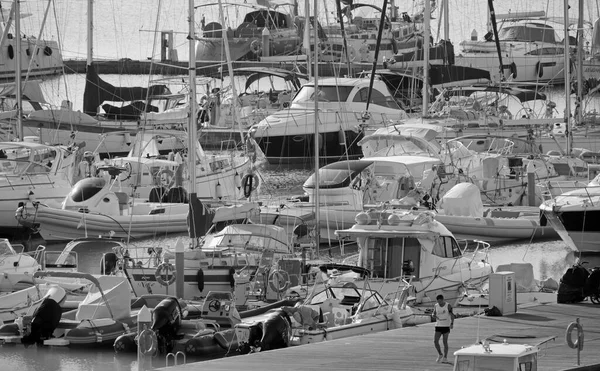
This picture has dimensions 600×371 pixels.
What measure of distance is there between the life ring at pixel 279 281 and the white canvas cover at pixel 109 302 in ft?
11.3

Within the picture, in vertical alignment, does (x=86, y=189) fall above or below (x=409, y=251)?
below

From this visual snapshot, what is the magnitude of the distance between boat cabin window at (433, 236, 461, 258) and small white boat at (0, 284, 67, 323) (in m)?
8.04

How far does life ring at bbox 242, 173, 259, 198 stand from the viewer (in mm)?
40562

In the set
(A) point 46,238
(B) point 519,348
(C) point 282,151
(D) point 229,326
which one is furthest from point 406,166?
(B) point 519,348

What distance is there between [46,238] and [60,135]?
58.4 feet

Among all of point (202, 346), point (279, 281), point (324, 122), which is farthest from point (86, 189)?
point (324, 122)

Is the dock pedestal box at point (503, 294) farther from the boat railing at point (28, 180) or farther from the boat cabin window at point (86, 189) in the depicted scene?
the boat railing at point (28, 180)

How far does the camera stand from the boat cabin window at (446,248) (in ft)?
97.8

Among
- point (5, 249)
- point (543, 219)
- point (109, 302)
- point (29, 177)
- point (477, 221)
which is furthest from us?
point (29, 177)

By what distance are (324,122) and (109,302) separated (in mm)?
32531

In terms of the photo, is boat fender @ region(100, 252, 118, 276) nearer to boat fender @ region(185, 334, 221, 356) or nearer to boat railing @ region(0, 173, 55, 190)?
boat fender @ region(185, 334, 221, 356)

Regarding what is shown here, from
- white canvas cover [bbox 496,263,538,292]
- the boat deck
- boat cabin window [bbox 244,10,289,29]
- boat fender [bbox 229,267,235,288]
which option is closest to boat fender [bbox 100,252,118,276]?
boat fender [bbox 229,267,235,288]

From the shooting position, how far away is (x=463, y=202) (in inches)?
1636

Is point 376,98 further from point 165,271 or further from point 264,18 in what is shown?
point 264,18
